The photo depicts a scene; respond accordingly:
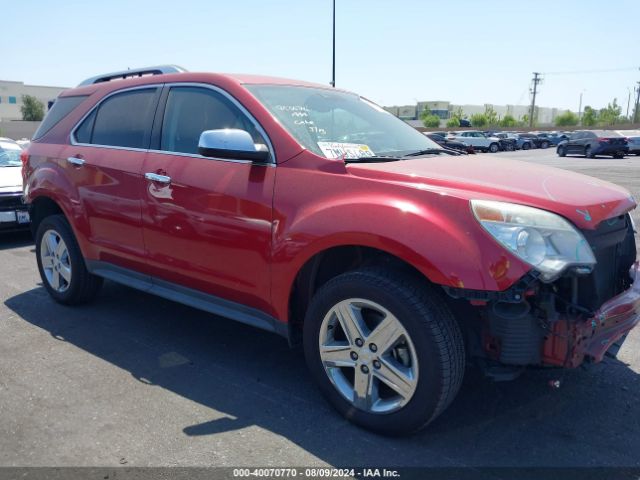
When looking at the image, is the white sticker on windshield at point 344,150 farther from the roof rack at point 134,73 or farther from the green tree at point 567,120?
the green tree at point 567,120

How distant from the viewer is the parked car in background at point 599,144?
87.2ft

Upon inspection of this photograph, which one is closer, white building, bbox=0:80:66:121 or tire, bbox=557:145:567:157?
tire, bbox=557:145:567:157

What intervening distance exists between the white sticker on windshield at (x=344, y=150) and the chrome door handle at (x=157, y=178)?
1.05m

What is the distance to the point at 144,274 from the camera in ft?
12.8

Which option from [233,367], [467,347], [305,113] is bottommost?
[233,367]

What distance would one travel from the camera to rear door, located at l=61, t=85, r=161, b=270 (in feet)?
12.5

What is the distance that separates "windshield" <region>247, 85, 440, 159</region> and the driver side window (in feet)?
0.63

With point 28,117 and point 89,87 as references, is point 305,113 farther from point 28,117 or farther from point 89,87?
point 28,117

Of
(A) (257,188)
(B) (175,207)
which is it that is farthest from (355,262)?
(B) (175,207)

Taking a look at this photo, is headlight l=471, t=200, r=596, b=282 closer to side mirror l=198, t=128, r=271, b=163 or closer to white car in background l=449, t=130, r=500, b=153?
side mirror l=198, t=128, r=271, b=163

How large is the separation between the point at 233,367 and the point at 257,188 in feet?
4.00

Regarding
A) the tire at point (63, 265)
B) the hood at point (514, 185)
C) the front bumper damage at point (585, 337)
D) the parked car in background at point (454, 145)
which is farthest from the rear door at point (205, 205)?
the parked car in background at point (454, 145)

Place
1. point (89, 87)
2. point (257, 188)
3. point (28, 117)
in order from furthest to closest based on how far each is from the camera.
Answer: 1. point (28, 117)
2. point (89, 87)
3. point (257, 188)

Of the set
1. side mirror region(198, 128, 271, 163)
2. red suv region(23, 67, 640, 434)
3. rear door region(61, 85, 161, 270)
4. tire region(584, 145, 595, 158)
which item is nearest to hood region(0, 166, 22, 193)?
rear door region(61, 85, 161, 270)
